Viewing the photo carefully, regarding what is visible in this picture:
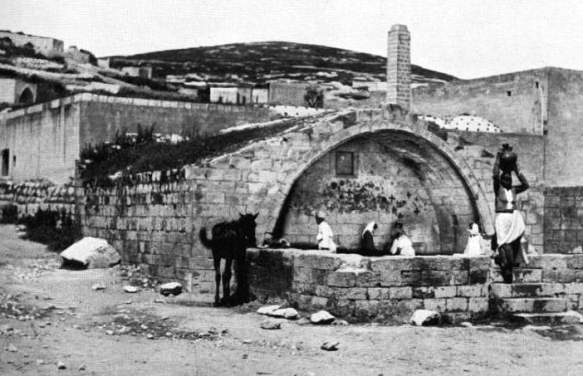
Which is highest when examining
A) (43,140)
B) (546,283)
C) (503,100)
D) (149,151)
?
(503,100)

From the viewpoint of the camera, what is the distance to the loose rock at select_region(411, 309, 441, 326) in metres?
10.2

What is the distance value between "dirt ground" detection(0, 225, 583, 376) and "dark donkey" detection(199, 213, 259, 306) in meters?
0.42

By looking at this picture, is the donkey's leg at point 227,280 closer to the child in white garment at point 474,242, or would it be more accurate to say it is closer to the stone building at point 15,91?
A: the child in white garment at point 474,242

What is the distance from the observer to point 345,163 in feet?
55.2

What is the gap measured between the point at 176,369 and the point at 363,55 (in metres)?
69.7

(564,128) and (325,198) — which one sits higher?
(564,128)

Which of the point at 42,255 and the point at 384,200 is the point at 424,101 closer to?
the point at 384,200

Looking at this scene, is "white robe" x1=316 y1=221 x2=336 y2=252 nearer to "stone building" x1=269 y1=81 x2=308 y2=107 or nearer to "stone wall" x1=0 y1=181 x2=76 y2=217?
"stone wall" x1=0 y1=181 x2=76 y2=217

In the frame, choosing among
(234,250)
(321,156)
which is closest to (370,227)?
(321,156)

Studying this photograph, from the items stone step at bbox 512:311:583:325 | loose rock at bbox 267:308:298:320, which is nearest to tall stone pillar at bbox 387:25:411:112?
stone step at bbox 512:311:583:325

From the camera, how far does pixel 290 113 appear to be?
83.4ft

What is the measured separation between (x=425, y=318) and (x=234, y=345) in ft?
8.01

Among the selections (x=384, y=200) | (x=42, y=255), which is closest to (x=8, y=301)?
(x=42, y=255)

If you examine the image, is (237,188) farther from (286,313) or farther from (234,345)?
(234,345)
